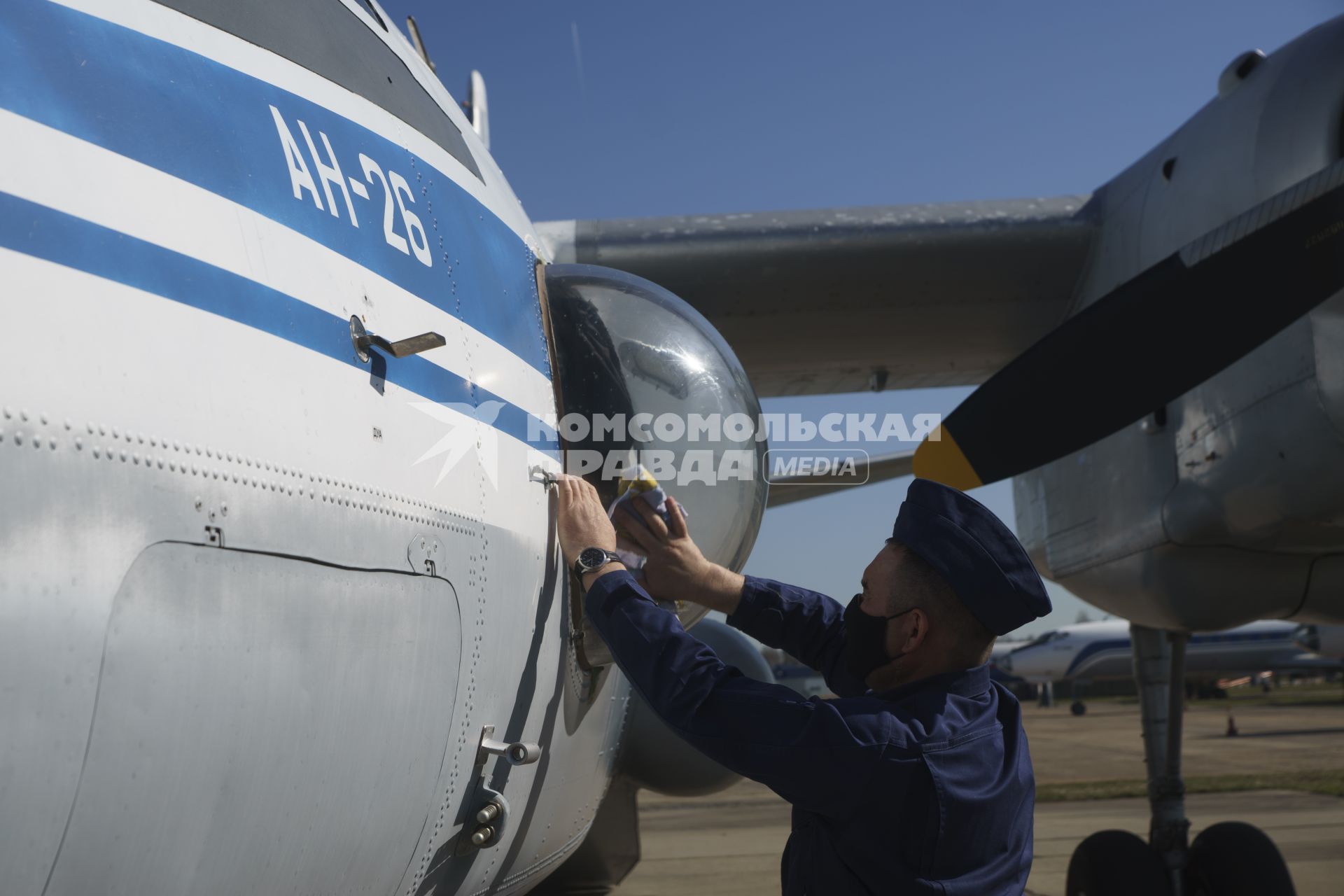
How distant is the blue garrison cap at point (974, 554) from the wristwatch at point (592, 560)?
0.65m

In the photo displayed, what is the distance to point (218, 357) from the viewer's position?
6.25 ft

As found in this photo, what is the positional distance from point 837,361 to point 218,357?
5970 millimetres

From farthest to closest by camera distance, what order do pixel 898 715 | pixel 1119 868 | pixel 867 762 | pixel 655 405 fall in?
pixel 1119 868, pixel 655 405, pixel 898 715, pixel 867 762

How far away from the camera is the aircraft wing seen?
6.23m

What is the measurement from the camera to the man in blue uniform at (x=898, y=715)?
2131 millimetres

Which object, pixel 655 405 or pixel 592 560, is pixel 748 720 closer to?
pixel 592 560

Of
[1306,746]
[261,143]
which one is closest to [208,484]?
[261,143]

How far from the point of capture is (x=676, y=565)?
121 inches

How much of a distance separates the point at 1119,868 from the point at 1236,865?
617 mm

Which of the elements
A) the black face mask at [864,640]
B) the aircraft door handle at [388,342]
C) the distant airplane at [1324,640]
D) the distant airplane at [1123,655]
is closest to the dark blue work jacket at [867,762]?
the black face mask at [864,640]

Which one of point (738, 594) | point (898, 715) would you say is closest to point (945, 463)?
point (738, 594)

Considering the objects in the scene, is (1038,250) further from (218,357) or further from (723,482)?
(218,357)

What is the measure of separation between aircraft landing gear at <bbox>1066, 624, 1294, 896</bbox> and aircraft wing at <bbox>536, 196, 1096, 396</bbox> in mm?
2376

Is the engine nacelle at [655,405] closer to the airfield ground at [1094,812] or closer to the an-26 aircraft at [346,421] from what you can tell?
the an-26 aircraft at [346,421]
